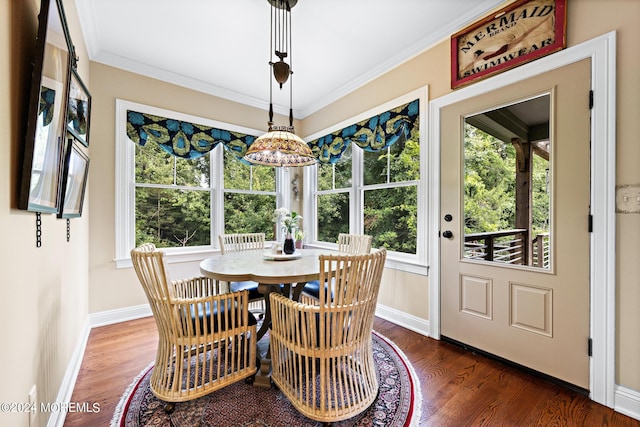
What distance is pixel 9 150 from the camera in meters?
1.00

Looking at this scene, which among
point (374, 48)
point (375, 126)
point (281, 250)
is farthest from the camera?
point (375, 126)

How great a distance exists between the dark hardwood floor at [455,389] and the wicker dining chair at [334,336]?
47cm

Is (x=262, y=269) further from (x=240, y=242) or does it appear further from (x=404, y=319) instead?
(x=404, y=319)

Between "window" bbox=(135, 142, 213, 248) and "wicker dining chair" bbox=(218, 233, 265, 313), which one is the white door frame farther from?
"window" bbox=(135, 142, 213, 248)

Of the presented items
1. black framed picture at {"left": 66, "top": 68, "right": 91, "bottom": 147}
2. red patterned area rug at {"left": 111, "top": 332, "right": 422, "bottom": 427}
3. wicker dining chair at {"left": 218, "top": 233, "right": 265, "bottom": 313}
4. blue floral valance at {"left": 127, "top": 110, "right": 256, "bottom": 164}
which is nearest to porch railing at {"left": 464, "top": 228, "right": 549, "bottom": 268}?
red patterned area rug at {"left": 111, "top": 332, "right": 422, "bottom": 427}

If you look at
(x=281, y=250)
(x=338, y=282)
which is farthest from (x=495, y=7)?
(x=281, y=250)

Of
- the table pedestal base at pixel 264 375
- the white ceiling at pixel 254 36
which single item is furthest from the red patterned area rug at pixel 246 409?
the white ceiling at pixel 254 36

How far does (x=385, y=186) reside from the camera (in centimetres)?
315

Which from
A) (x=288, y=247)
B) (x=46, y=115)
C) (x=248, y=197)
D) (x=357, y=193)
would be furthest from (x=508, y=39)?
(x=248, y=197)

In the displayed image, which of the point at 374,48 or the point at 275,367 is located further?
the point at 374,48

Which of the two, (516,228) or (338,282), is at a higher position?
(516,228)

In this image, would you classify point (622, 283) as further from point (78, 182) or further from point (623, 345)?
point (78, 182)

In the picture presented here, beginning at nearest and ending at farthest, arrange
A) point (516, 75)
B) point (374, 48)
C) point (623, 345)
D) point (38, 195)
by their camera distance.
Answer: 1. point (38, 195)
2. point (623, 345)
3. point (516, 75)
4. point (374, 48)

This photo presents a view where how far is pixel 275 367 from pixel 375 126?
2.52 m
